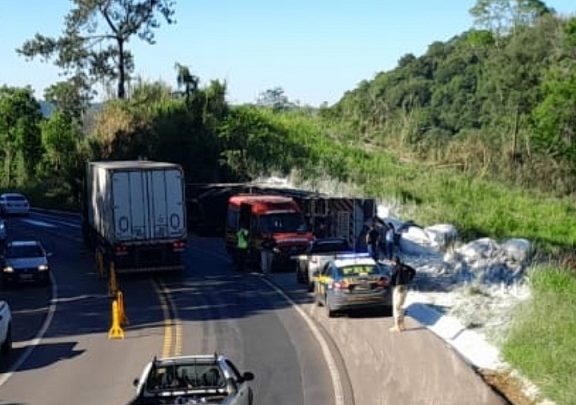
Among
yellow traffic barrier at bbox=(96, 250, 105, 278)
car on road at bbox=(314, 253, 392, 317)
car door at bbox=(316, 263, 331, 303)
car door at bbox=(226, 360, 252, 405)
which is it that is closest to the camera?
car door at bbox=(226, 360, 252, 405)

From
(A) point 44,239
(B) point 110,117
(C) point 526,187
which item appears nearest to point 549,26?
(C) point 526,187

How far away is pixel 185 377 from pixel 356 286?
434 inches

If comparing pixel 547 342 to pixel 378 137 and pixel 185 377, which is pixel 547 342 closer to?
pixel 185 377

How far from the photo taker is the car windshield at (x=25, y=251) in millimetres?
32812

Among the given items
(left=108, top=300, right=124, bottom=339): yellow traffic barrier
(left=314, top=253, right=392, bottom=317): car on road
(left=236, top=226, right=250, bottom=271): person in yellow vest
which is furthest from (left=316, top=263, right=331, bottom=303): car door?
(left=236, top=226, right=250, bottom=271): person in yellow vest

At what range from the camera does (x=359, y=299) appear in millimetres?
23375

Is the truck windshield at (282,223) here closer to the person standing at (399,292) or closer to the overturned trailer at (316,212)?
the overturned trailer at (316,212)

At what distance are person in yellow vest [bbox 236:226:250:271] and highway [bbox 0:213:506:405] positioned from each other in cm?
76

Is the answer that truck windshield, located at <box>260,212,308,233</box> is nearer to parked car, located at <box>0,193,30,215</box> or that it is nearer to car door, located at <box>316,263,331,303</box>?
car door, located at <box>316,263,331,303</box>

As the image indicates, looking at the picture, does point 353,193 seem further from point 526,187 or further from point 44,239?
point 526,187

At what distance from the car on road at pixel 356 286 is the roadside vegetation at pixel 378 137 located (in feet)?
48.8

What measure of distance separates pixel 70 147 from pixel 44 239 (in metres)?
22.0

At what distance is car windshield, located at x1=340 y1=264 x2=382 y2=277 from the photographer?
23.8 metres

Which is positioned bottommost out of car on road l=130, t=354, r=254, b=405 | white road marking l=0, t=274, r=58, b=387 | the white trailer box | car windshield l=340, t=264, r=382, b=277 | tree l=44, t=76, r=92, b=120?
white road marking l=0, t=274, r=58, b=387
